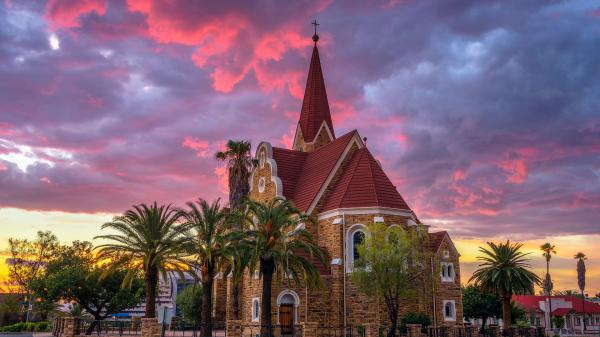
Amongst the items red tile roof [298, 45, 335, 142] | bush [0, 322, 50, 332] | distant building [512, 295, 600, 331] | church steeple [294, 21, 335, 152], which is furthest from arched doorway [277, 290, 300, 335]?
distant building [512, 295, 600, 331]

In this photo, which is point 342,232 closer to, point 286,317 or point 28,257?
point 286,317

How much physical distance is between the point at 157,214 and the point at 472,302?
2833cm

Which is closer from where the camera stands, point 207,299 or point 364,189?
point 207,299

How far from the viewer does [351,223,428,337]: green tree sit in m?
29.5

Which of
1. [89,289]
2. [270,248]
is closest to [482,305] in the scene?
[270,248]

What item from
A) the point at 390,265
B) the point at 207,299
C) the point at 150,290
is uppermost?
the point at 390,265

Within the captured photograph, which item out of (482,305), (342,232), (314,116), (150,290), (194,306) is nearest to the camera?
(150,290)

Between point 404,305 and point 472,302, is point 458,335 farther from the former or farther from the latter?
point 472,302

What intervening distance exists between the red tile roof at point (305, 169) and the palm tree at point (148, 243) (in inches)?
432

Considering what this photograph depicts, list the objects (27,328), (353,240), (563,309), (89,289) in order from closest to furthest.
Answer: (353,240), (89,289), (27,328), (563,309)

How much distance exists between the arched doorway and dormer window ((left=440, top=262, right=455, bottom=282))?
11.0 metres

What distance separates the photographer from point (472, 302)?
4466 centimetres

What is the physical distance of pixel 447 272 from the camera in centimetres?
3784

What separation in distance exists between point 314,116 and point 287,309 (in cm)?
2612
